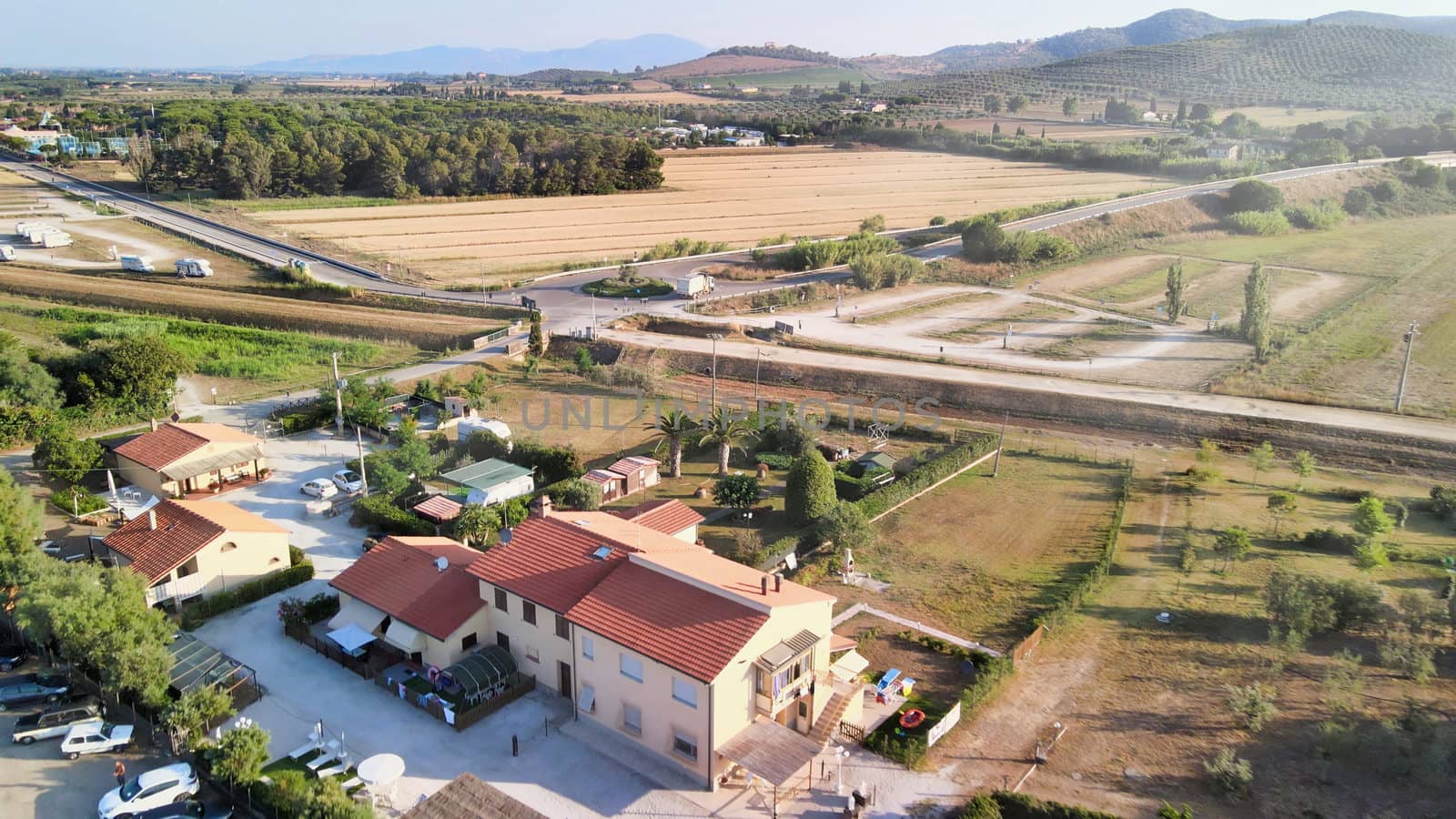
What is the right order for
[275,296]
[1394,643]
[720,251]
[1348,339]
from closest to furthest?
[1394,643] < [1348,339] < [275,296] < [720,251]

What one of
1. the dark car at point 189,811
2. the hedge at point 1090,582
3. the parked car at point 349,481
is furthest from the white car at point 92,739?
the hedge at point 1090,582

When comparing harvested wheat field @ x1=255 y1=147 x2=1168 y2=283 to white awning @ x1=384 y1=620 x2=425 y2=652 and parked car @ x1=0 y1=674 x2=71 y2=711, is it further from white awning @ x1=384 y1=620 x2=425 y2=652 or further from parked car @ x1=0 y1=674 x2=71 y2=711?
parked car @ x1=0 y1=674 x2=71 y2=711

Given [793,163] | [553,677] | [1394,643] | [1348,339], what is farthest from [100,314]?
[793,163]

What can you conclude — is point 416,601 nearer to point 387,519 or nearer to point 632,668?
point 632,668

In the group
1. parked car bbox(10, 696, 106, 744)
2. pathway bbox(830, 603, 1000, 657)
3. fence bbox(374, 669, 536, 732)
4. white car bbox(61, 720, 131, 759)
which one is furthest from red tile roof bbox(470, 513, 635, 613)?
parked car bbox(10, 696, 106, 744)

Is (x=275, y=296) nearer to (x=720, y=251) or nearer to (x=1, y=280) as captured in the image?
(x=1, y=280)

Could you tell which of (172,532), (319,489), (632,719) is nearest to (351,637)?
(172,532)
